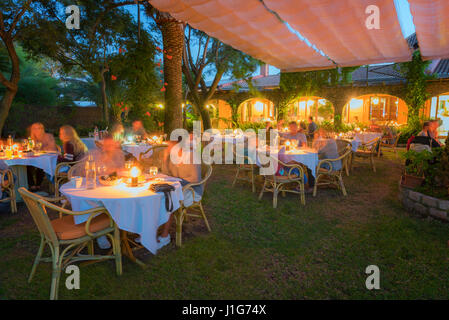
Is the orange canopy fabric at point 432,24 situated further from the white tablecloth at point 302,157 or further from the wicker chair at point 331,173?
the white tablecloth at point 302,157

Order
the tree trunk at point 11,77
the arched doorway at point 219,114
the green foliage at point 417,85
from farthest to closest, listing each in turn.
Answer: the arched doorway at point 219,114 < the green foliage at point 417,85 < the tree trunk at point 11,77

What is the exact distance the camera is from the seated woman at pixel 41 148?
571 cm

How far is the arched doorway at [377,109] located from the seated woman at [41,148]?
17.6 meters

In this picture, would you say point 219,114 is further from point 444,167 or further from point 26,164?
point 444,167

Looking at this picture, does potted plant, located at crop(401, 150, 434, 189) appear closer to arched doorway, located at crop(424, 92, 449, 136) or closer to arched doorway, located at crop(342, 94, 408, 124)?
arched doorway, located at crop(424, 92, 449, 136)

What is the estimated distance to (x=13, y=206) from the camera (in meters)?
4.53

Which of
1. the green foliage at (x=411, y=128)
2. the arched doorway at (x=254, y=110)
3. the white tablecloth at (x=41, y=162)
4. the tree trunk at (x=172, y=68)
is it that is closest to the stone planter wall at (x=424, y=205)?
the tree trunk at (x=172, y=68)

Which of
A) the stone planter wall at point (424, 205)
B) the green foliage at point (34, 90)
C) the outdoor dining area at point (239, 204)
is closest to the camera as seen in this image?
the outdoor dining area at point (239, 204)

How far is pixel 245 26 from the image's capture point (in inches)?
170

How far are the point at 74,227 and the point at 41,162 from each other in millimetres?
3151

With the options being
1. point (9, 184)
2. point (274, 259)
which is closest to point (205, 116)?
point (9, 184)

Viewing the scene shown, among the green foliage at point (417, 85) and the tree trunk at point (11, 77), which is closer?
the tree trunk at point (11, 77)

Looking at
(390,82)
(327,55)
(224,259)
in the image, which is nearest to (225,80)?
(390,82)

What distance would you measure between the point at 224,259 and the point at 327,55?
5.08m
